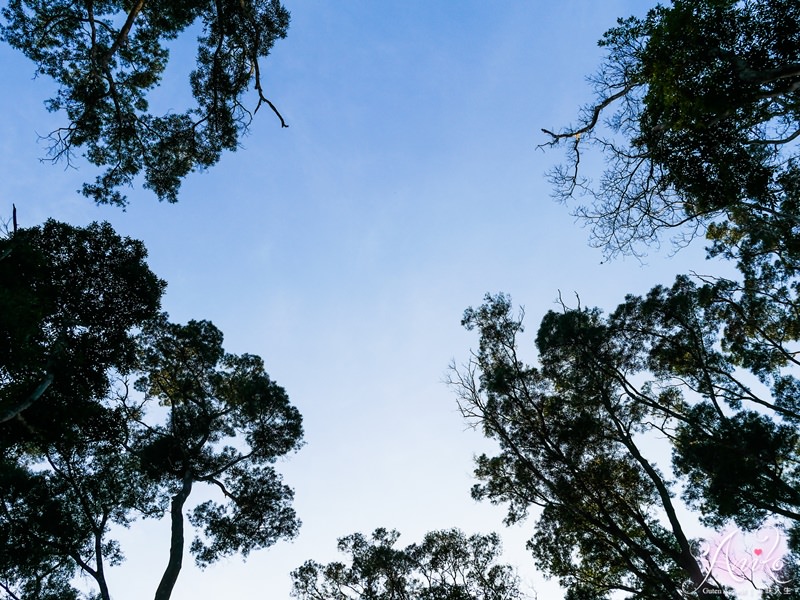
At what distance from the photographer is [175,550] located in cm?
1198

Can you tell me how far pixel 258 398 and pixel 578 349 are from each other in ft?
37.8

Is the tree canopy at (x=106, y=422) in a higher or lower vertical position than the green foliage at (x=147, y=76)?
lower

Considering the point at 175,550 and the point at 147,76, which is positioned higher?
the point at 147,76

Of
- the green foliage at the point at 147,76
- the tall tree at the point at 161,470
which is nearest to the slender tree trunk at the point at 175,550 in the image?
the tall tree at the point at 161,470

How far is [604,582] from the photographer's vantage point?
43.2 feet

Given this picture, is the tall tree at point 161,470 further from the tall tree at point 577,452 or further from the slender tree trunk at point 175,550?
the tall tree at point 577,452

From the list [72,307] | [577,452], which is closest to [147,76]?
[72,307]

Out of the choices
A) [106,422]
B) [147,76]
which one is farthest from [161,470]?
[147,76]

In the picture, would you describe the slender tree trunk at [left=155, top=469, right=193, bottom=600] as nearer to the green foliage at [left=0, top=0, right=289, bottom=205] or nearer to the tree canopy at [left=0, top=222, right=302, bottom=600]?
the tree canopy at [left=0, top=222, right=302, bottom=600]

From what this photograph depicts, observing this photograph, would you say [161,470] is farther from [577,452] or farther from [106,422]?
[577,452]

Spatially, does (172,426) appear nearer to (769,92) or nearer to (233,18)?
(233,18)

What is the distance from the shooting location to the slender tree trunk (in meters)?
11.1

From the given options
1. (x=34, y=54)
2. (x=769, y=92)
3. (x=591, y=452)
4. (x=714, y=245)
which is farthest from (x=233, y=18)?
(x=591, y=452)

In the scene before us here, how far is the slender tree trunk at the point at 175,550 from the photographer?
438 inches
